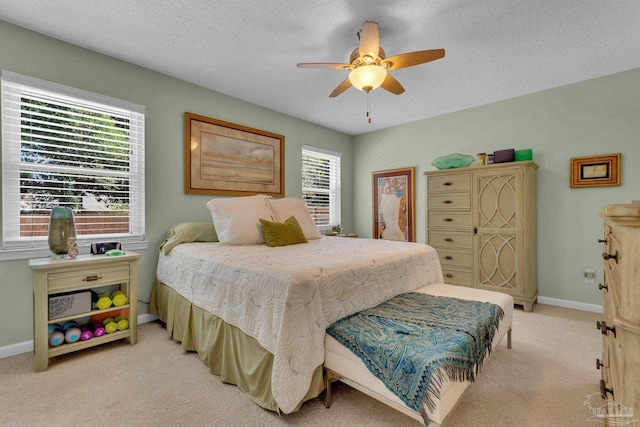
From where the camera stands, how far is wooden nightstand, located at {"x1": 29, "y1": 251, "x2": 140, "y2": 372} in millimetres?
1969

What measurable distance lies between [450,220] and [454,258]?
1.60 ft

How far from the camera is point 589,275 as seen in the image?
3.14 meters

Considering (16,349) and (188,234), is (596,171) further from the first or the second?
(16,349)

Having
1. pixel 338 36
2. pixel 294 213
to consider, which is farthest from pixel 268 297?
pixel 338 36

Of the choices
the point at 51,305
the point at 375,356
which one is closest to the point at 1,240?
the point at 51,305

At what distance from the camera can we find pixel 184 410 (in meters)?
1.60

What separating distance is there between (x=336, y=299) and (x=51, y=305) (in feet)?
6.86

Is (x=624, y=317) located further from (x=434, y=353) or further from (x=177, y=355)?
(x=177, y=355)

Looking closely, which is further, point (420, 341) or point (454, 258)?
point (454, 258)

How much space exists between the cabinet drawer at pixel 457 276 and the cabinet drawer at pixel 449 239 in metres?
0.31

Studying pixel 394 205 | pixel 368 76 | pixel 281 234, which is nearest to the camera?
pixel 368 76

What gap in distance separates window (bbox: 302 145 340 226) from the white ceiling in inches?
56.5

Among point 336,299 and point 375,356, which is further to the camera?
point 336,299

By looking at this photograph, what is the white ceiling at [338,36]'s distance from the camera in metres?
2.02
